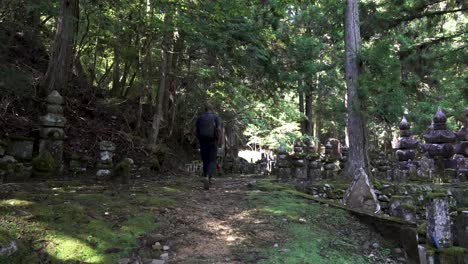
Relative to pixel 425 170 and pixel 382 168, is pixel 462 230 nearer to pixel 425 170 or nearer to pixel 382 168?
pixel 425 170

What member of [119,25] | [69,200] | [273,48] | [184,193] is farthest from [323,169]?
[69,200]

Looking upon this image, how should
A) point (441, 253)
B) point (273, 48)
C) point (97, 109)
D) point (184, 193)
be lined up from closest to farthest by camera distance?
point (441, 253) → point (184, 193) → point (97, 109) → point (273, 48)

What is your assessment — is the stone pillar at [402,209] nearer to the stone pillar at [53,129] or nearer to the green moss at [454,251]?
the green moss at [454,251]

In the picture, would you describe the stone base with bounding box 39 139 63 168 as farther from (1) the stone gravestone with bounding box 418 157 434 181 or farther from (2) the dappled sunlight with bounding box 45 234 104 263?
(1) the stone gravestone with bounding box 418 157 434 181

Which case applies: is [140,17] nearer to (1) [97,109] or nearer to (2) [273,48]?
(1) [97,109]

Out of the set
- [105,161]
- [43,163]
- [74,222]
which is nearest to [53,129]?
[43,163]

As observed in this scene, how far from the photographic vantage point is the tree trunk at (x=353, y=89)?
32.8 ft

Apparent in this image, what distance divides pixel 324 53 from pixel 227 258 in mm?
17006

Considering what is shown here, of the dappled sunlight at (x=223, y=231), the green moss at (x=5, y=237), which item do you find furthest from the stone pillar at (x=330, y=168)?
the green moss at (x=5, y=237)

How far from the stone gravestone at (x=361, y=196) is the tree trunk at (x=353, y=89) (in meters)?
3.43

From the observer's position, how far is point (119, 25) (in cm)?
1038

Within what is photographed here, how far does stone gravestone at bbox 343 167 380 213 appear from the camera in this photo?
6.54m

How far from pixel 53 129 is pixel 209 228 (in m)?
4.72

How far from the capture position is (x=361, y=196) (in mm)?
6598
